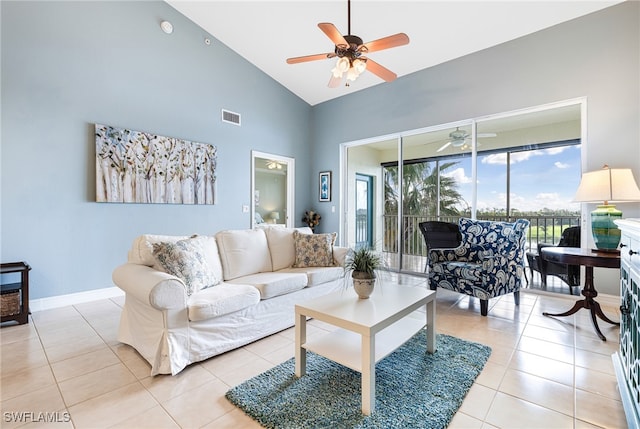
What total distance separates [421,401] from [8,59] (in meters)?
4.78

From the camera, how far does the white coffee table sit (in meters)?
1.51

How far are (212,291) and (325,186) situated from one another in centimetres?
392

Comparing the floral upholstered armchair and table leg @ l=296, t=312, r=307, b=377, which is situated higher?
the floral upholstered armchair

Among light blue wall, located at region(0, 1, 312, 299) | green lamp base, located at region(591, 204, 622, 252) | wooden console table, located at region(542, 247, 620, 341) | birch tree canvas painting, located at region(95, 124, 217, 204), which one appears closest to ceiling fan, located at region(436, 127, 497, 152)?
green lamp base, located at region(591, 204, 622, 252)

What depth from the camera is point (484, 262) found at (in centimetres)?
296

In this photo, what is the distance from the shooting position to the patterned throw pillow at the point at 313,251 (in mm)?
3195

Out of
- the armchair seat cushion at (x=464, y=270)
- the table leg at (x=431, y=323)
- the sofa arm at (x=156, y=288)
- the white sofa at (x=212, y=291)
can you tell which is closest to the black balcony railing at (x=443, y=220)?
the armchair seat cushion at (x=464, y=270)

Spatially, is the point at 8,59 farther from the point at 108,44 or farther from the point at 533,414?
the point at 533,414

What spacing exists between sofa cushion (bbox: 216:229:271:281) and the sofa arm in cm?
75

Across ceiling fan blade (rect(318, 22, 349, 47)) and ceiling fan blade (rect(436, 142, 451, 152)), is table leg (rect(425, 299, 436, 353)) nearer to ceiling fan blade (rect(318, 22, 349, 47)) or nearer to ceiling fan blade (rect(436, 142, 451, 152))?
ceiling fan blade (rect(318, 22, 349, 47))

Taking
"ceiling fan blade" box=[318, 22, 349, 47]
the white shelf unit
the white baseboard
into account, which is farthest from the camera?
the white baseboard

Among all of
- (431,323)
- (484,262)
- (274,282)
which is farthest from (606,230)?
(274,282)

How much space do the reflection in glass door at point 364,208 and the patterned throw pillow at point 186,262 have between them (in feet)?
11.9

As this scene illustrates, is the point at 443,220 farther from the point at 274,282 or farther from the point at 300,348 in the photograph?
the point at 300,348
